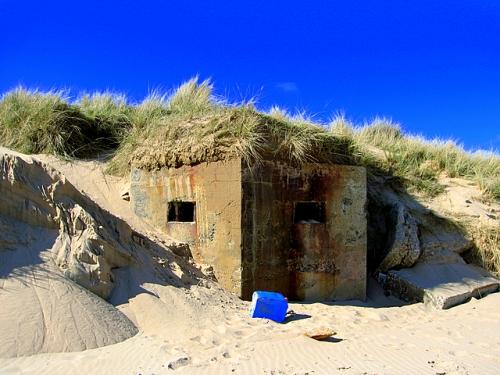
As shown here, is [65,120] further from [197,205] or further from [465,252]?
[465,252]

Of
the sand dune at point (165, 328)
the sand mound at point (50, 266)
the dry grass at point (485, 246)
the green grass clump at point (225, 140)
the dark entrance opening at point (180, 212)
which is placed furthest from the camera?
the dry grass at point (485, 246)

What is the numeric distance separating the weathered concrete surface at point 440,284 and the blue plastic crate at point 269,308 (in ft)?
8.39

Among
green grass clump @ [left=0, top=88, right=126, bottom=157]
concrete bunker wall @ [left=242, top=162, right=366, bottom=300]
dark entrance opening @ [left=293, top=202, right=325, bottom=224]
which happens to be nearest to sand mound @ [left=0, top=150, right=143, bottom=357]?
concrete bunker wall @ [left=242, top=162, right=366, bottom=300]

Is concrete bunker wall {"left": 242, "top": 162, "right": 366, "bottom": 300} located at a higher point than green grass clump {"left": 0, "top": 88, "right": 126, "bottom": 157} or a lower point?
lower

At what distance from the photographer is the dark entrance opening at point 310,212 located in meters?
6.46

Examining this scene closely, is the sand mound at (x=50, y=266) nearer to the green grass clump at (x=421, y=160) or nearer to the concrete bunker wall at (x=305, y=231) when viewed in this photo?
the concrete bunker wall at (x=305, y=231)

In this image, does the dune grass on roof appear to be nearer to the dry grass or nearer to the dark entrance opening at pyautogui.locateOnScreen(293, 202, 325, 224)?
the dark entrance opening at pyautogui.locateOnScreen(293, 202, 325, 224)

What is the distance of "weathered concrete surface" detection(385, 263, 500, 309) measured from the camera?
6699mm

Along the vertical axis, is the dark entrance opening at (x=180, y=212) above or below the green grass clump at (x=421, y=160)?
below

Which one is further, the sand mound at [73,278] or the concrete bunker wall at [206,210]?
the concrete bunker wall at [206,210]

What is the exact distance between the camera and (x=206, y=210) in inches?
239

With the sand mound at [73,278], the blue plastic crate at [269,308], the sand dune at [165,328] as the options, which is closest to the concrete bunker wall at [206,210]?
the sand dune at [165,328]

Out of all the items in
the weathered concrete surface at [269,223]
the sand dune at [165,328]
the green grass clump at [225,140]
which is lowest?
the sand dune at [165,328]

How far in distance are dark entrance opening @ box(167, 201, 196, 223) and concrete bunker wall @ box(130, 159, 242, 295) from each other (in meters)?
0.01
